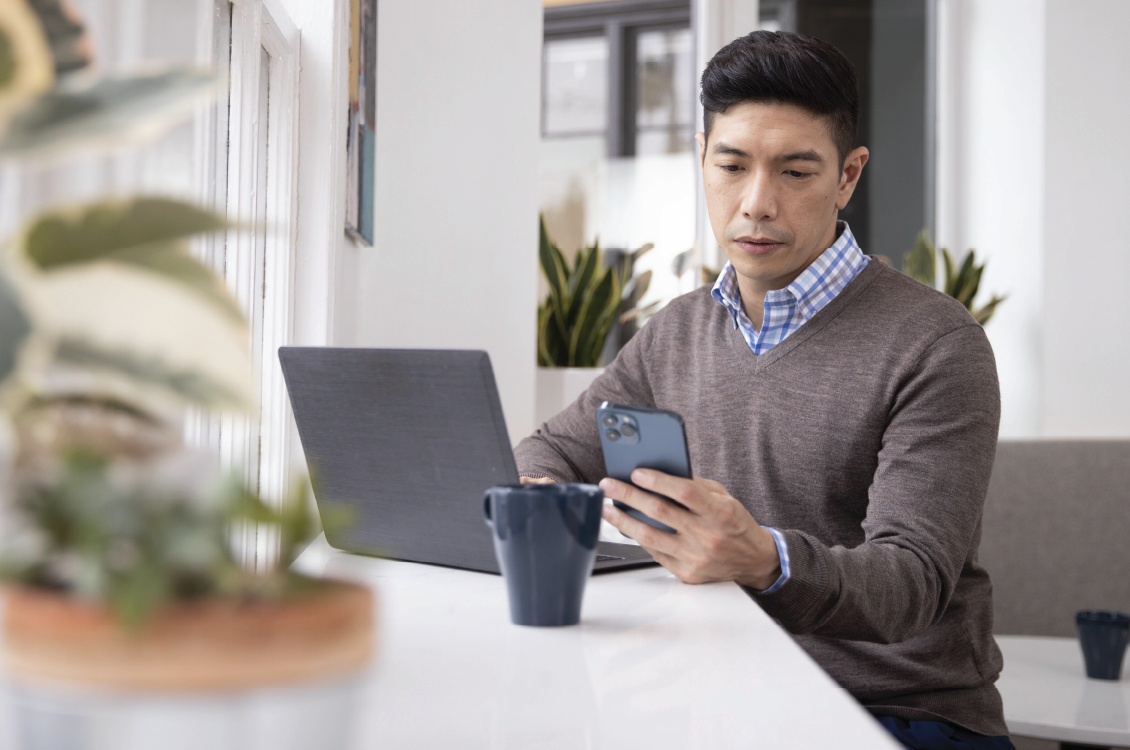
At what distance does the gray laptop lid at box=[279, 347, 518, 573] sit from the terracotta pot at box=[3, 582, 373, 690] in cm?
54

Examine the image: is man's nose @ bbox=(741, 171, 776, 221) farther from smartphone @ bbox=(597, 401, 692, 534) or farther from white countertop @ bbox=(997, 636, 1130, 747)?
white countertop @ bbox=(997, 636, 1130, 747)

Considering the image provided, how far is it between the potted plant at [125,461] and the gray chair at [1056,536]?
2.40 meters

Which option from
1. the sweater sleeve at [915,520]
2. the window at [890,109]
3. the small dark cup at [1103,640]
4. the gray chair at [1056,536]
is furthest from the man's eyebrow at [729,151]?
the window at [890,109]

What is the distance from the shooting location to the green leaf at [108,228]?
0.90 feet

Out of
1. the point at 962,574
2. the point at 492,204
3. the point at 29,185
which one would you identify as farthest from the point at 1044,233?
the point at 29,185

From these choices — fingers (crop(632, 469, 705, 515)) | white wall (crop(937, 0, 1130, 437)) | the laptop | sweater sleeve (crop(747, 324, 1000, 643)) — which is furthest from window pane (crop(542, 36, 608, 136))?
fingers (crop(632, 469, 705, 515))

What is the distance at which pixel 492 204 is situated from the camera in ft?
7.20

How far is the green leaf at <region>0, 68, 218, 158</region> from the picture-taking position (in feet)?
0.87

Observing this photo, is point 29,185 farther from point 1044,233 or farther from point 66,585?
point 1044,233

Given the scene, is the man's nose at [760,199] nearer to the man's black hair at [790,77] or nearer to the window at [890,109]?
the man's black hair at [790,77]

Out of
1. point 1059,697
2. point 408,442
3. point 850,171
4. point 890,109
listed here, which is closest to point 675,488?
point 408,442

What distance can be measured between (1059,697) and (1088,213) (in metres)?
1.64

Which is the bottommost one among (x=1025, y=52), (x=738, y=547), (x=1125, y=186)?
(x=738, y=547)

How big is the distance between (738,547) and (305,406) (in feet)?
1.45
